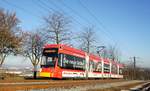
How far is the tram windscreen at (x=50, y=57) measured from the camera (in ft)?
95.7

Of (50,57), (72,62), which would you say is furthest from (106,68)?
(50,57)

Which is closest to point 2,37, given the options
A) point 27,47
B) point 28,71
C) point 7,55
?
point 7,55

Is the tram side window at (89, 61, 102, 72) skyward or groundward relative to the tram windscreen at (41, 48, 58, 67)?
groundward

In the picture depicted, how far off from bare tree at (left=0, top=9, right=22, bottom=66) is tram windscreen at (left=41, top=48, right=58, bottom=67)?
16.5 m

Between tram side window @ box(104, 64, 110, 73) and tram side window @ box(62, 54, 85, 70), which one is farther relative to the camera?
tram side window @ box(104, 64, 110, 73)

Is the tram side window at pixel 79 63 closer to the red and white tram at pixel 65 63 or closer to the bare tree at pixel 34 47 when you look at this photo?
the red and white tram at pixel 65 63

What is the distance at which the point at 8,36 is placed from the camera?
44.8m

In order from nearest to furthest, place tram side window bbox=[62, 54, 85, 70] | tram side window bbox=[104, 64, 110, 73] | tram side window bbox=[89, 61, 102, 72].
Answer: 1. tram side window bbox=[62, 54, 85, 70]
2. tram side window bbox=[89, 61, 102, 72]
3. tram side window bbox=[104, 64, 110, 73]

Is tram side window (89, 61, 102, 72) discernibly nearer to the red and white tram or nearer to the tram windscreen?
the red and white tram

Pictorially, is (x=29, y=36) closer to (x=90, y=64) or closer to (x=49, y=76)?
(x=90, y=64)

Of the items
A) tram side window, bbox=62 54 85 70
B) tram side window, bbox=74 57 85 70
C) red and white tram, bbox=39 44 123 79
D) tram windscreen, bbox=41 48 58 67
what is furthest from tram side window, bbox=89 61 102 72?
tram windscreen, bbox=41 48 58 67

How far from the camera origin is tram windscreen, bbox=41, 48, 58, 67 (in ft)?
95.7

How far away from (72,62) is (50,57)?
3499 mm

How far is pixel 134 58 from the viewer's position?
109312 mm
